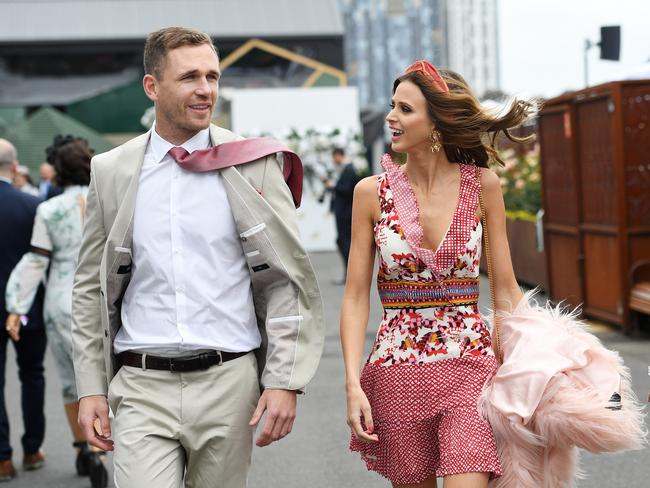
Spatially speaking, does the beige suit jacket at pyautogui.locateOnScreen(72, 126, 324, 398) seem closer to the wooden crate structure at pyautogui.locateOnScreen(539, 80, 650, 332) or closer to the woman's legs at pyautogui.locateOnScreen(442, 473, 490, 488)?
the woman's legs at pyautogui.locateOnScreen(442, 473, 490, 488)

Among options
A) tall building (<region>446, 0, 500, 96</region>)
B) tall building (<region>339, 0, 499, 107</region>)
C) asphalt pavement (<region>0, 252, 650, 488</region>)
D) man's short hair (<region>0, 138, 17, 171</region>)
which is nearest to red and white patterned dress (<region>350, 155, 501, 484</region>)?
asphalt pavement (<region>0, 252, 650, 488</region>)

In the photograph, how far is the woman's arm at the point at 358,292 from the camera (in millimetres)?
3965

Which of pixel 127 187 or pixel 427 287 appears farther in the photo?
pixel 427 287

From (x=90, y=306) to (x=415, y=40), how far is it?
73265 mm

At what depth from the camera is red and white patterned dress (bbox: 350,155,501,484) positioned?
4.00 meters

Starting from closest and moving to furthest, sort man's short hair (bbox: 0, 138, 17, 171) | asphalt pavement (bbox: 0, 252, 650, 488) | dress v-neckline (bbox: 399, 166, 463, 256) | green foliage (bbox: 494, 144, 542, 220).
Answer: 1. dress v-neckline (bbox: 399, 166, 463, 256)
2. asphalt pavement (bbox: 0, 252, 650, 488)
3. man's short hair (bbox: 0, 138, 17, 171)
4. green foliage (bbox: 494, 144, 542, 220)

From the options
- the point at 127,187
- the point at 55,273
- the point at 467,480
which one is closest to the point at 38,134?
the point at 55,273

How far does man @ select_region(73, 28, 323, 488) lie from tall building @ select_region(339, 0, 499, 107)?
65.6 metres

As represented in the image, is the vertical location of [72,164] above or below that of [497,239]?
above

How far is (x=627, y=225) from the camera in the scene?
11539mm

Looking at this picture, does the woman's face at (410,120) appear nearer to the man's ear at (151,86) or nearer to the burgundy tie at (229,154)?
the burgundy tie at (229,154)

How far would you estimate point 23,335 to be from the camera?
7.54 m

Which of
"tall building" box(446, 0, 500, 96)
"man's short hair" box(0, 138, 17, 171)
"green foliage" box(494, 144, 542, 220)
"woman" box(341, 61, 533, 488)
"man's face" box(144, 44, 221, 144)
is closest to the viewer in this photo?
"man's face" box(144, 44, 221, 144)

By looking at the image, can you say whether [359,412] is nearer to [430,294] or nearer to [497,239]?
[430,294]
